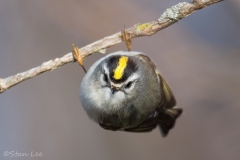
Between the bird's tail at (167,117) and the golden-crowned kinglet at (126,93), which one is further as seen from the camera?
the bird's tail at (167,117)

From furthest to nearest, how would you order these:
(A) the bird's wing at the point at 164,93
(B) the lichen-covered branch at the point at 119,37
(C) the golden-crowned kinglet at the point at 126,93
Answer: (A) the bird's wing at the point at 164,93 → (C) the golden-crowned kinglet at the point at 126,93 → (B) the lichen-covered branch at the point at 119,37

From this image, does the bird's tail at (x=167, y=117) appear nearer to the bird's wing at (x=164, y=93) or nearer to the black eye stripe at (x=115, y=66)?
the bird's wing at (x=164, y=93)

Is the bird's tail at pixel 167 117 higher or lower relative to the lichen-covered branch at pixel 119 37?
lower

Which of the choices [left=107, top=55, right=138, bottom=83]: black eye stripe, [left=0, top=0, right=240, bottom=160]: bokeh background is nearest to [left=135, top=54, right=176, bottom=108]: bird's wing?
[left=107, top=55, right=138, bottom=83]: black eye stripe

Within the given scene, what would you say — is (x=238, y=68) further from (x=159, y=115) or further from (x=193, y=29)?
(x=159, y=115)

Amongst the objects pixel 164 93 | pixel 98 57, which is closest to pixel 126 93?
pixel 164 93

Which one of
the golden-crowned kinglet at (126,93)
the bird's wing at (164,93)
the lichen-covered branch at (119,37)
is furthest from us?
the bird's wing at (164,93)

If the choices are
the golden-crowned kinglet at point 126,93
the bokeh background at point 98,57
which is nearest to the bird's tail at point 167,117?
the golden-crowned kinglet at point 126,93
